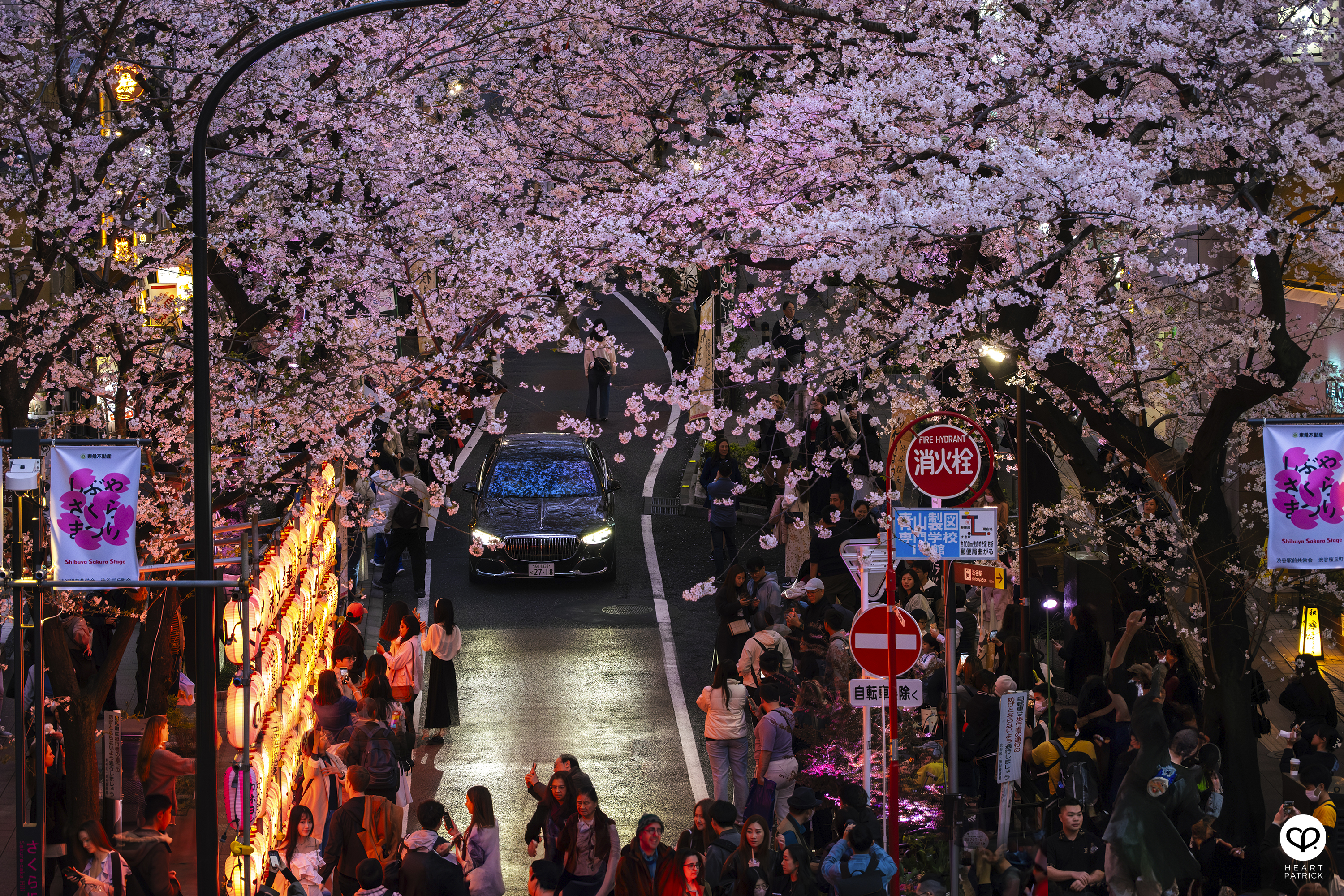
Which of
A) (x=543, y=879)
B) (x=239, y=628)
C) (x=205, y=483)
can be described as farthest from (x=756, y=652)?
(x=205, y=483)

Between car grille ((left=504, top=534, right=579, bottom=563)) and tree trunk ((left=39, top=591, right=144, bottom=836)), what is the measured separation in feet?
30.1

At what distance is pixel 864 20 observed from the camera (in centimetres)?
1352

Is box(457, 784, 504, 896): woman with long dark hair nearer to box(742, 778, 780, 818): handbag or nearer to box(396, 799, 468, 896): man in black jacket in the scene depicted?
box(396, 799, 468, 896): man in black jacket

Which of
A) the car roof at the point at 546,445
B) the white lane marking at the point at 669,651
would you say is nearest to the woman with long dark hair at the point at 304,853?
the white lane marking at the point at 669,651

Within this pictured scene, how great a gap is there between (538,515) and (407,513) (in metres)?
2.17

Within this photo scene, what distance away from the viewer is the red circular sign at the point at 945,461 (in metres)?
12.2

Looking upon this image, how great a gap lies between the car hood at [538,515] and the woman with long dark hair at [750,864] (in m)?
12.0

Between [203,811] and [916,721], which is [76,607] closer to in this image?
[203,811]

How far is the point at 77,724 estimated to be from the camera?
1373 centimetres

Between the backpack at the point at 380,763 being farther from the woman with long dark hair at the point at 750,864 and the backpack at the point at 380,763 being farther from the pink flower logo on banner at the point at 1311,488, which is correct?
the pink flower logo on banner at the point at 1311,488

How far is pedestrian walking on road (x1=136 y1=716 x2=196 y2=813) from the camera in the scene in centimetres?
1277

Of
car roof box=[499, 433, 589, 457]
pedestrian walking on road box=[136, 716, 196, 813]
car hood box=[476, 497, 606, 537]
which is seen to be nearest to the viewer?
pedestrian walking on road box=[136, 716, 196, 813]

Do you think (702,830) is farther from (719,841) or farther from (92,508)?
(92,508)

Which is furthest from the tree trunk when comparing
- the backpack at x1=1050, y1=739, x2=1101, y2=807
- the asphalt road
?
the backpack at x1=1050, y1=739, x2=1101, y2=807
